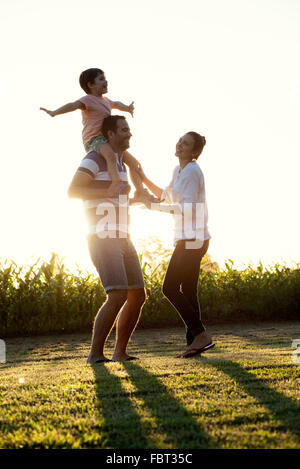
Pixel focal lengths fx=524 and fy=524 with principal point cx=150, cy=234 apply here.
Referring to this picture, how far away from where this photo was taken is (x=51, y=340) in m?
7.05

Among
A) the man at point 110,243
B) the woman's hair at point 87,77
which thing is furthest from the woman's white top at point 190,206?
the woman's hair at point 87,77

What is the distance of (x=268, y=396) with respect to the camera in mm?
2859

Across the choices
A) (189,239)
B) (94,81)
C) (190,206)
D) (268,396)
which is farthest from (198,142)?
(268,396)

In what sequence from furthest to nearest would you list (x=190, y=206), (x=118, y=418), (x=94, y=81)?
(x=94, y=81) → (x=190, y=206) → (x=118, y=418)

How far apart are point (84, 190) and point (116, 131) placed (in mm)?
584

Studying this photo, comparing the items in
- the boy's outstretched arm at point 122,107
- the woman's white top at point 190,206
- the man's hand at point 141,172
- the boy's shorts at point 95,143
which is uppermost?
the boy's outstretched arm at point 122,107

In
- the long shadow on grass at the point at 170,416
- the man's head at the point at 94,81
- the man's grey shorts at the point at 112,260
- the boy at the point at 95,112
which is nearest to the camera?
the long shadow on grass at the point at 170,416

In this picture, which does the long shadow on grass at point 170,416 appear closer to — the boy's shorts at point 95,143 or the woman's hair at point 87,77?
the boy's shorts at point 95,143

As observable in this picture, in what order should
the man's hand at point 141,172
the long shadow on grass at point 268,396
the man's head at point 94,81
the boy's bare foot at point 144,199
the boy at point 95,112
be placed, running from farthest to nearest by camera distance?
the man's hand at point 141,172 → the boy's bare foot at point 144,199 → the man's head at point 94,81 → the boy at point 95,112 → the long shadow on grass at point 268,396

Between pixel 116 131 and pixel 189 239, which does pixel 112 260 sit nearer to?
pixel 189 239

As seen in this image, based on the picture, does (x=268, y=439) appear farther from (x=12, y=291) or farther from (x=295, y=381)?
(x=12, y=291)

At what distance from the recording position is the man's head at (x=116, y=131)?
4.43 m

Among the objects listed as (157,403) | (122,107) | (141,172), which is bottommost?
(157,403)

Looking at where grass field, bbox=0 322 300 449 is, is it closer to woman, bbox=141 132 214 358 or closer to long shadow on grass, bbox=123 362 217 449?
long shadow on grass, bbox=123 362 217 449
